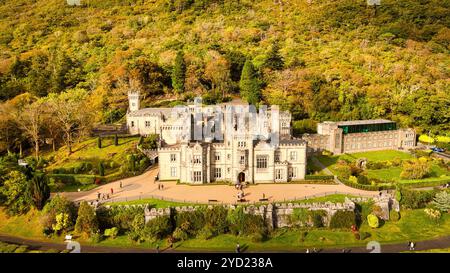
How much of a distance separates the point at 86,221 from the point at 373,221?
3145cm

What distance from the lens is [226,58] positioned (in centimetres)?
8762

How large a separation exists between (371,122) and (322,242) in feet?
119

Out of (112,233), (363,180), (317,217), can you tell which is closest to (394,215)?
(363,180)

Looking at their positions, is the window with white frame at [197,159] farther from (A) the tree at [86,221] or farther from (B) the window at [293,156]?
(A) the tree at [86,221]

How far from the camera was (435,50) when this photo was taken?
352 feet

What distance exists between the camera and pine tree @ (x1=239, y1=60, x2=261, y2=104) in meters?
77.2

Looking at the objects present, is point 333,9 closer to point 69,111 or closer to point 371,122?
point 371,122

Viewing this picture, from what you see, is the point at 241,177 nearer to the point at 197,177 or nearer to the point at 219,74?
the point at 197,177

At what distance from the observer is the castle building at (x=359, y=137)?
212 feet

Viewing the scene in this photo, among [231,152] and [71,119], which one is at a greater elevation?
[71,119]

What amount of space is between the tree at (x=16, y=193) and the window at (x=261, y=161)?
27853 mm

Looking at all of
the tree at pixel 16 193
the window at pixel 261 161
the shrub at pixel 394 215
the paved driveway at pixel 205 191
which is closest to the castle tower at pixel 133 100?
the paved driveway at pixel 205 191

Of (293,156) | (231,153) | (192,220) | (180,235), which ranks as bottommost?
(180,235)

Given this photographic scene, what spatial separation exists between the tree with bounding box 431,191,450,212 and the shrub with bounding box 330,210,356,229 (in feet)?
Result: 38.5
